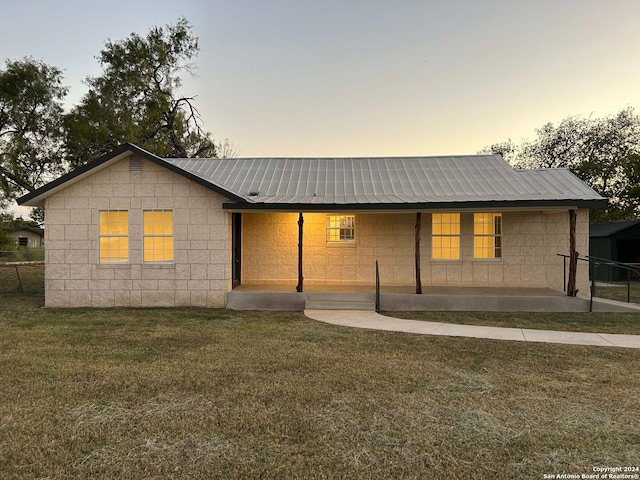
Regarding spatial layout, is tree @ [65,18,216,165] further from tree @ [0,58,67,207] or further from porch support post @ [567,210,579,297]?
porch support post @ [567,210,579,297]

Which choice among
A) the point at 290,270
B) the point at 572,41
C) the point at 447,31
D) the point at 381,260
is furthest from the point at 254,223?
the point at 572,41

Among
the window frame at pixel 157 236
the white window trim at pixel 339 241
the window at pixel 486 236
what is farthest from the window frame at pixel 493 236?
the window frame at pixel 157 236

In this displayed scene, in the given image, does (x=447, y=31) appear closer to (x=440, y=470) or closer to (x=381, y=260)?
(x=381, y=260)

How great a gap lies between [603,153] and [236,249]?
117 feet

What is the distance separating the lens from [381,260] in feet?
42.9

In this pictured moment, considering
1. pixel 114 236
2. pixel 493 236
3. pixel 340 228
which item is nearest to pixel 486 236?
pixel 493 236

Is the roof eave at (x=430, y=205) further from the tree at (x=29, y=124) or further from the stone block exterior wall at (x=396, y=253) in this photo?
the tree at (x=29, y=124)

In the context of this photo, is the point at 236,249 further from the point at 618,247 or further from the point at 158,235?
the point at 618,247

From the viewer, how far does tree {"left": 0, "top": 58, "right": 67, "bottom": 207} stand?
2959cm

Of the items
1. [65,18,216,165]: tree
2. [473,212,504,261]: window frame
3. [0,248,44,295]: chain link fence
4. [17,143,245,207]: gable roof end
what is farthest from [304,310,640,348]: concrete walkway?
[65,18,216,165]: tree

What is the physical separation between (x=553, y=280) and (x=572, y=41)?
11.6m

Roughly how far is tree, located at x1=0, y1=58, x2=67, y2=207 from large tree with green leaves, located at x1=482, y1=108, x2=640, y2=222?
42.9 meters

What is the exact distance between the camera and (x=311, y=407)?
4191 mm

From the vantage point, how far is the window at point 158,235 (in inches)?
434
